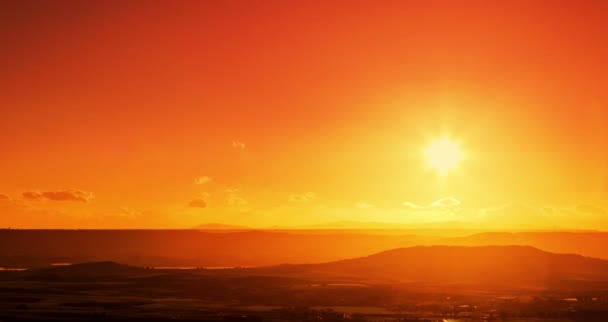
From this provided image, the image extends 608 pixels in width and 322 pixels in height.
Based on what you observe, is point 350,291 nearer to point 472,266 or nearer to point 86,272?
point 472,266

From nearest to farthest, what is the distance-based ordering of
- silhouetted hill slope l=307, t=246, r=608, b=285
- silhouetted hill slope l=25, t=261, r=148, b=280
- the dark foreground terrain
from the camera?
the dark foreground terrain < silhouetted hill slope l=25, t=261, r=148, b=280 < silhouetted hill slope l=307, t=246, r=608, b=285

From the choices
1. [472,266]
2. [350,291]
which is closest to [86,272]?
[350,291]

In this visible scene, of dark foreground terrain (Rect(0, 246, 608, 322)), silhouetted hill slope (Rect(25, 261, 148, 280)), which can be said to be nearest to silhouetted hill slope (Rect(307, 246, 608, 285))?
dark foreground terrain (Rect(0, 246, 608, 322))

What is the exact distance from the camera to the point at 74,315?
64562mm

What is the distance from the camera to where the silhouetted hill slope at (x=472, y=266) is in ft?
369

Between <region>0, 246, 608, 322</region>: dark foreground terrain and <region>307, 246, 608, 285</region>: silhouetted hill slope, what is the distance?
0.17 metres

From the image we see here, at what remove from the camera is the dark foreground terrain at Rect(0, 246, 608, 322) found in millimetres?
65750

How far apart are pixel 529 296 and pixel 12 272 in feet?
270

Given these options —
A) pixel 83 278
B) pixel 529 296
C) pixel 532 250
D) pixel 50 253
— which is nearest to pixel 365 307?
pixel 529 296

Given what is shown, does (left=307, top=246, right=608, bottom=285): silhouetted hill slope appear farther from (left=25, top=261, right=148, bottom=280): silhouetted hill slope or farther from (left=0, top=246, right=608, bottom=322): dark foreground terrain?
(left=25, top=261, right=148, bottom=280): silhouetted hill slope

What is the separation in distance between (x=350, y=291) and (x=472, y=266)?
41001 millimetres

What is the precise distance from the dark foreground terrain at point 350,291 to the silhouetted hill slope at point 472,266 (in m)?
0.17

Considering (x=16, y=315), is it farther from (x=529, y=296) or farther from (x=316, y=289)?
(x=529, y=296)

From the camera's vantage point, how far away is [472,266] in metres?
122
